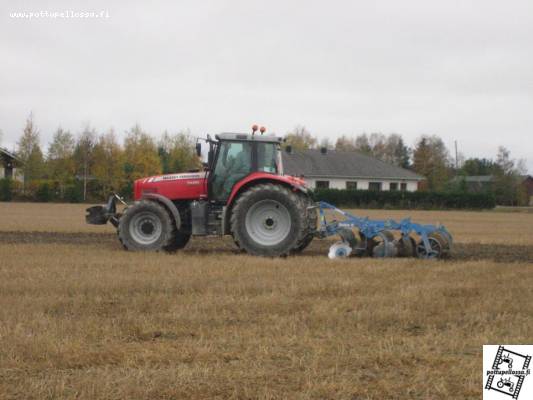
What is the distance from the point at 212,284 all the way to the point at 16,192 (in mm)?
51927

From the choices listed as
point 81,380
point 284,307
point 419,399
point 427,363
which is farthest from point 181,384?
point 284,307

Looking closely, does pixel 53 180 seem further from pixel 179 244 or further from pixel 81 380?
pixel 81 380

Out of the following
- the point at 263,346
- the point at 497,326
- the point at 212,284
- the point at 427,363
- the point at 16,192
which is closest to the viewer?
the point at 427,363

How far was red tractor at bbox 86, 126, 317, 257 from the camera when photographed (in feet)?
41.2

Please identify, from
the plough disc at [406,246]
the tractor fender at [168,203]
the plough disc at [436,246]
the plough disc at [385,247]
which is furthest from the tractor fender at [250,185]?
the plough disc at [436,246]

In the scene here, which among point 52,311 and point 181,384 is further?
point 52,311

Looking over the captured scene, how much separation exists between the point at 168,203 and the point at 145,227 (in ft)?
2.35

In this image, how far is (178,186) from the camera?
13414 mm

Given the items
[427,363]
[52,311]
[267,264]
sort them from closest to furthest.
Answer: [427,363], [52,311], [267,264]

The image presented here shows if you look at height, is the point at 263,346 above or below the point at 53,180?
below

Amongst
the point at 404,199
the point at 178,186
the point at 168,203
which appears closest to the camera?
the point at 168,203

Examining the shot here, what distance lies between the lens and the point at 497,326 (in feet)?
21.1

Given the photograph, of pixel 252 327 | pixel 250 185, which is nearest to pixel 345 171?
pixel 250 185

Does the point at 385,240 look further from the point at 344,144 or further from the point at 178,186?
the point at 344,144
